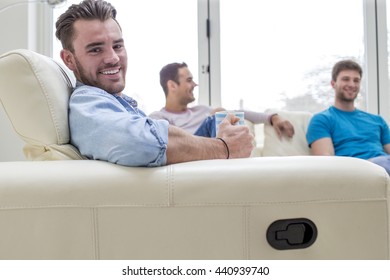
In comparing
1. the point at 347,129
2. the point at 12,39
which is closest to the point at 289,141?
the point at 347,129

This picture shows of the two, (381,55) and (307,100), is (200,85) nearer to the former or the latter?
(307,100)

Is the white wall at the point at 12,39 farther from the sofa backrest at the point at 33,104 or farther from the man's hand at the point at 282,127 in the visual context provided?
the sofa backrest at the point at 33,104

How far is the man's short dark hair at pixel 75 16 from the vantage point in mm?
1115

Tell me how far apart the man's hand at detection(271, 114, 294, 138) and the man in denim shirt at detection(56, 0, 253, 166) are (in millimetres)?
1191

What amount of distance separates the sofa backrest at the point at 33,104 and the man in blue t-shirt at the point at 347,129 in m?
1.54

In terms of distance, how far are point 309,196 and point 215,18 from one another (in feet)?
7.90

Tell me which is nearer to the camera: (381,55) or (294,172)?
(294,172)

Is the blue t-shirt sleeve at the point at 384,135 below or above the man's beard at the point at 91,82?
below

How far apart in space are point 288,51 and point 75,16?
2.14 m

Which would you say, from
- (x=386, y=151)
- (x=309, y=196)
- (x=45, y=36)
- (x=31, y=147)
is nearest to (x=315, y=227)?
(x=309, y=196)

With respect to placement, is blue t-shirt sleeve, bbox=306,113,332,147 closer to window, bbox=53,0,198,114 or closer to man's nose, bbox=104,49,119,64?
window, bbox=53,0,198,114

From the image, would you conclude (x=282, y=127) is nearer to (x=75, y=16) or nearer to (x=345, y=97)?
(x=345, y=97)

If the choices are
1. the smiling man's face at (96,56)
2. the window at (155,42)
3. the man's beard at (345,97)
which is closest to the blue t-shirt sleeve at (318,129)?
the man's beard at (345,97)

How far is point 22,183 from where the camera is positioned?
2.49 feet
